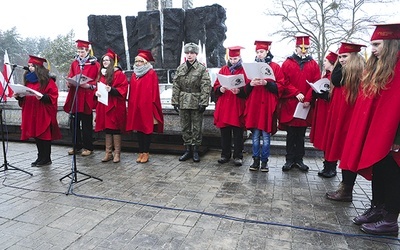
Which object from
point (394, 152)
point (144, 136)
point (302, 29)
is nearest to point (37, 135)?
point (144, 136)

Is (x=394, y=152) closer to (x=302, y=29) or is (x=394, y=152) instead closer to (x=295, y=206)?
(x=295, y=206)

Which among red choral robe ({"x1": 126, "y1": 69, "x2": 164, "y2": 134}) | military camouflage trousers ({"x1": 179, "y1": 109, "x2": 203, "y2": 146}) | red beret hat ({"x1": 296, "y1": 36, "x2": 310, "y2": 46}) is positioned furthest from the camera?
military camouflage trousers ({"x1": 179, "y1": 109, "x2": 203, "y2": 146})

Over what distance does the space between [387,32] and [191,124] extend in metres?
3.67

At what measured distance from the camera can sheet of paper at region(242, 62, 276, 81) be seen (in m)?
4.55

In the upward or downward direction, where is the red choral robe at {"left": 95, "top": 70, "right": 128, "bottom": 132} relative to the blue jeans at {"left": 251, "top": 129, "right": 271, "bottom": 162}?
upward

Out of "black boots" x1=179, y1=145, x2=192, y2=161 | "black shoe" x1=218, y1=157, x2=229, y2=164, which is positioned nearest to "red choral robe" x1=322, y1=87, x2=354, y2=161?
"black shoe" x1=218, y1=157, x2=229, y2=164

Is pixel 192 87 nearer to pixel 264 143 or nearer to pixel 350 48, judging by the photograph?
pixel 264 143

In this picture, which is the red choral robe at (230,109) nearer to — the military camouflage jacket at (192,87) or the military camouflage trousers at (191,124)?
the military camouflage jacket at (192,87)

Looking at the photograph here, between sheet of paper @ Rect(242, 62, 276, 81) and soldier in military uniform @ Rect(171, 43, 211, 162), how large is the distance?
1.04 m

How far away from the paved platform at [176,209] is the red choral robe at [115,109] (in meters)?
0.79

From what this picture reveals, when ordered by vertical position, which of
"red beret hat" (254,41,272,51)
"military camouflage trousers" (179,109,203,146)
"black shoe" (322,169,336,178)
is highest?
"red beret hat" (254,41,272,51)

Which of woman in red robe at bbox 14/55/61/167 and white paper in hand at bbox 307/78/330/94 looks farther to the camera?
woman in red robe at bbox 14/55/61/167

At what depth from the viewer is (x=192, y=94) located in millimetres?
5566

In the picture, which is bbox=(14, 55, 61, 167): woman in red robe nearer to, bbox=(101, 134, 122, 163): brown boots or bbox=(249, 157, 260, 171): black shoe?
bbox=(101, 134, 122, 163): brown boots
